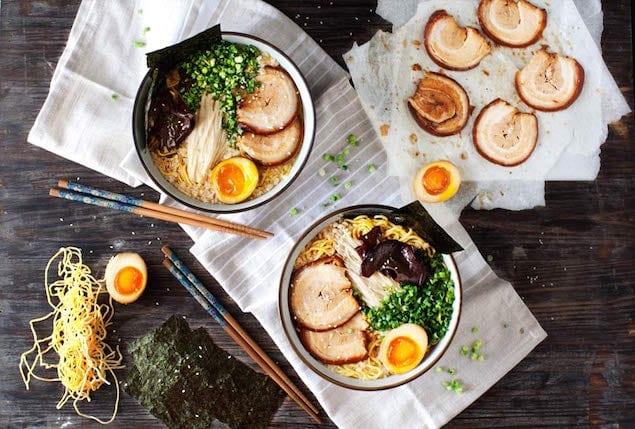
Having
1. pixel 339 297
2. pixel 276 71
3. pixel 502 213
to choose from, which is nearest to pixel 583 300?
pixel 502 213

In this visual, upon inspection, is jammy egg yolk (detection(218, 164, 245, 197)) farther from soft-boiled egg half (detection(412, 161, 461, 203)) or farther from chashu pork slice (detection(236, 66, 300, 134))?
soft-boiled egg half (detection(412, 161, 461, 203))

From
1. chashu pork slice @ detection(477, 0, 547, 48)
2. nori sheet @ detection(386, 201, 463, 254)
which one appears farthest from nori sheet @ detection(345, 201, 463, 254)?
chashu pork slice @ detection(477, 0, 547, 48)

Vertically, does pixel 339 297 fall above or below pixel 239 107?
below

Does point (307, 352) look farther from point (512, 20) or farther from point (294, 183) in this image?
point (512, 20)

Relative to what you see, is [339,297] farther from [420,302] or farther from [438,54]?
[438,54]

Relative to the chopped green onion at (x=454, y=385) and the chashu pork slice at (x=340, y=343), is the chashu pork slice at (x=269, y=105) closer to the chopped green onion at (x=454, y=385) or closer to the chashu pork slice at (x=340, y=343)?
the chashu pork slice at (x=340, y=343)

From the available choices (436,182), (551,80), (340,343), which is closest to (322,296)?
(340,343)

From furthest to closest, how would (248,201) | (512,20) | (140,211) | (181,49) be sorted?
(512,20) < (140,211) < (248,201) < (181,49)
